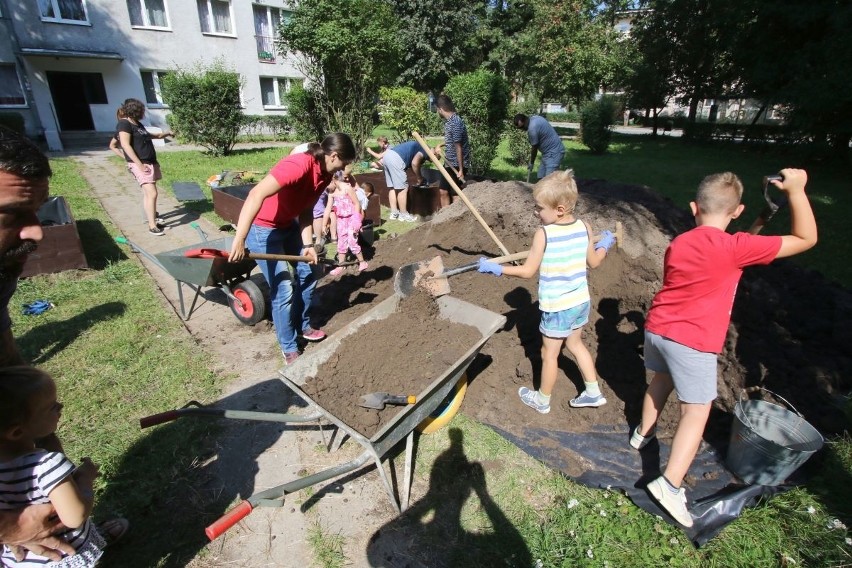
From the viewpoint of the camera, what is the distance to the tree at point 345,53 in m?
12.5

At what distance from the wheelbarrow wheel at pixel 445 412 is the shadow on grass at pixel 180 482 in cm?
112

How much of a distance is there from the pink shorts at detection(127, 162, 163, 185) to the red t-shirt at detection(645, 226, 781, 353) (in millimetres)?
7911

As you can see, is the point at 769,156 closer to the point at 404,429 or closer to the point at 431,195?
the point at 431,195

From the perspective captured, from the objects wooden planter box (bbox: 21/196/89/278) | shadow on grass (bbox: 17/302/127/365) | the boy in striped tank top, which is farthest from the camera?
wooden planter box (bbox: 21/196/89/278)

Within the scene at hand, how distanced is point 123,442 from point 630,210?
5.62m

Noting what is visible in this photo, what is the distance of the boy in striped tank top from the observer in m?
2.84

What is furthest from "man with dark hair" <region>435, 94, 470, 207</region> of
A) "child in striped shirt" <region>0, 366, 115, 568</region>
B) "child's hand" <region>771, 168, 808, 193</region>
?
"child in striped shirt" <region>0, 366, 115, 568</region>

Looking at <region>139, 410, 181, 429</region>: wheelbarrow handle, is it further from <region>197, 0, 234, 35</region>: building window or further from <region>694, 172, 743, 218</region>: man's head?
<region>197, 0, 234, 35</region>: building window

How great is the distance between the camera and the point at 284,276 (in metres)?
3.86

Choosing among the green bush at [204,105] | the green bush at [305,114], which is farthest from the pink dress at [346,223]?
the green bush at [204,105]

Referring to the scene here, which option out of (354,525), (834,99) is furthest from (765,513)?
(834,99)

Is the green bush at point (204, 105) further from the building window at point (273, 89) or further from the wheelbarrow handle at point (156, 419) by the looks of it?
the wheelbarrow handle at point (156, 419)

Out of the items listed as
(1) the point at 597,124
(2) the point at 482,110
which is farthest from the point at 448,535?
(1) the point at 597,124

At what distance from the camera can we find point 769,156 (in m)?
17.1
